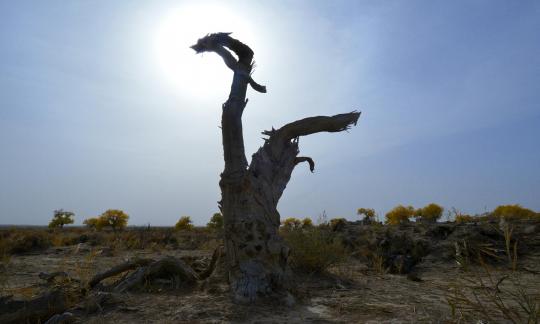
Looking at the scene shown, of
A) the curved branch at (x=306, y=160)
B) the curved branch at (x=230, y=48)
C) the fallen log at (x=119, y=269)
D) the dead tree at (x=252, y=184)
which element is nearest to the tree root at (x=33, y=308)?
the fallen log at (x=119, y=269)

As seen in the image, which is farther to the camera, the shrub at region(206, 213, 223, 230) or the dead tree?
the shrub at region(206, 213, 223, 230)

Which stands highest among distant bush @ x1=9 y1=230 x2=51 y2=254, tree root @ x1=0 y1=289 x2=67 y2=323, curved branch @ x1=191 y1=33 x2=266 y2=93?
curved branch @ x1=191 y1=33 x2=266 y2=93

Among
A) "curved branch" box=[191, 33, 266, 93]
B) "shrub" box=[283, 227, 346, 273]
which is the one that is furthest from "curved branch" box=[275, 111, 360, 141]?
"shrub" box=[283, 227, 346, 273]

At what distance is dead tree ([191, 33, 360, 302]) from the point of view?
4516mm

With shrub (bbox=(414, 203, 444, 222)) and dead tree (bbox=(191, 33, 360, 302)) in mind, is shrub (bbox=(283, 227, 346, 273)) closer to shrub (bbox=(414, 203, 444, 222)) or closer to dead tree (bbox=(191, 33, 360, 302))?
dead tree (bbox=(191, 33, 360, 302))

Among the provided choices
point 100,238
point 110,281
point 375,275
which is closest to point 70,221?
point 100,238

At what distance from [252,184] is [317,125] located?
1521 millimetres

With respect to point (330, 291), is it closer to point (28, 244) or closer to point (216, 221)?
point (28, 244)

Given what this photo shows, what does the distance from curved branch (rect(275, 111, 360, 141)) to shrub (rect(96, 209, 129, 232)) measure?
2052cm

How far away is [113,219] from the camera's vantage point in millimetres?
23562

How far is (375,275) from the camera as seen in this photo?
6.67m

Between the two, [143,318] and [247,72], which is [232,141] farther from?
[143,318]

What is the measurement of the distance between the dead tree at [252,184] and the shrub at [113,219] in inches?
788

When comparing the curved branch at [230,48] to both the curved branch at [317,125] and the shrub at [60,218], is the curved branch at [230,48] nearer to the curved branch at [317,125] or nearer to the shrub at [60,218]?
the curved branch at [317,125]
